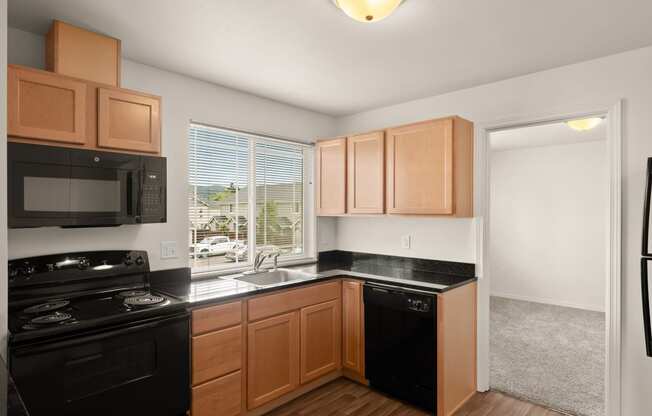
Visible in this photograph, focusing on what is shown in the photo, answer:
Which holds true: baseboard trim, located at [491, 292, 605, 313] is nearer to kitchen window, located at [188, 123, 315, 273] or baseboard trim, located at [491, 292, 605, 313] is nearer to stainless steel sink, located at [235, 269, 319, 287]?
kitchen window, located at [188, 123, 315, 273]

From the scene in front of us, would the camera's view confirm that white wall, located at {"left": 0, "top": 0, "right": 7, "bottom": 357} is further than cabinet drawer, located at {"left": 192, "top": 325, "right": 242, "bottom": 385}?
No

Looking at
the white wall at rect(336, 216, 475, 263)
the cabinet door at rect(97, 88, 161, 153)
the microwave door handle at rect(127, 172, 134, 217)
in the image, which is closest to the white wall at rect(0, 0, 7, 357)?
the cabinet door at rect(97, 88, 161, 153)

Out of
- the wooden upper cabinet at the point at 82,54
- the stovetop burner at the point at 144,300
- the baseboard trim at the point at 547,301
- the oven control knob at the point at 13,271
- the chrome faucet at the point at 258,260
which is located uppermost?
the wooden upper cabinet at the point at 82,54

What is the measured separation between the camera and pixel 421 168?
293cm

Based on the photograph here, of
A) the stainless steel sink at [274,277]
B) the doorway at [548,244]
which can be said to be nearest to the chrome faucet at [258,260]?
the stainless steel sink at [274,277]

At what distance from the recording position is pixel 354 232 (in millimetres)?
3961

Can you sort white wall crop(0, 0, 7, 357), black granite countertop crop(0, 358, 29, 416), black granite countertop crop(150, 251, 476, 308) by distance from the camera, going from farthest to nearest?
black granite countertop crop(150, 251, 476, 308) → white wall crop(0, 0, 7, 357) → black granite countertop crop(0, 358, 29, 416)

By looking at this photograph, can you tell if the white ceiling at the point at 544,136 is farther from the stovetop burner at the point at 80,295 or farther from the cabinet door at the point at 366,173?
the stovetop burner at the point at 80,295

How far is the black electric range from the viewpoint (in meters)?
1.63

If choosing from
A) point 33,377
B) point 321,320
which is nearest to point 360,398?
point 321,320

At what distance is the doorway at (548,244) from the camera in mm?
4098

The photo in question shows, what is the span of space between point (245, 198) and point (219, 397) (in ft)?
5.37

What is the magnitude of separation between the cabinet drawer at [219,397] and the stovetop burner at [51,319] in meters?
0.84

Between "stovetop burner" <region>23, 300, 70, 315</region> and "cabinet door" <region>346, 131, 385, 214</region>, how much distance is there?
7.41 feet
